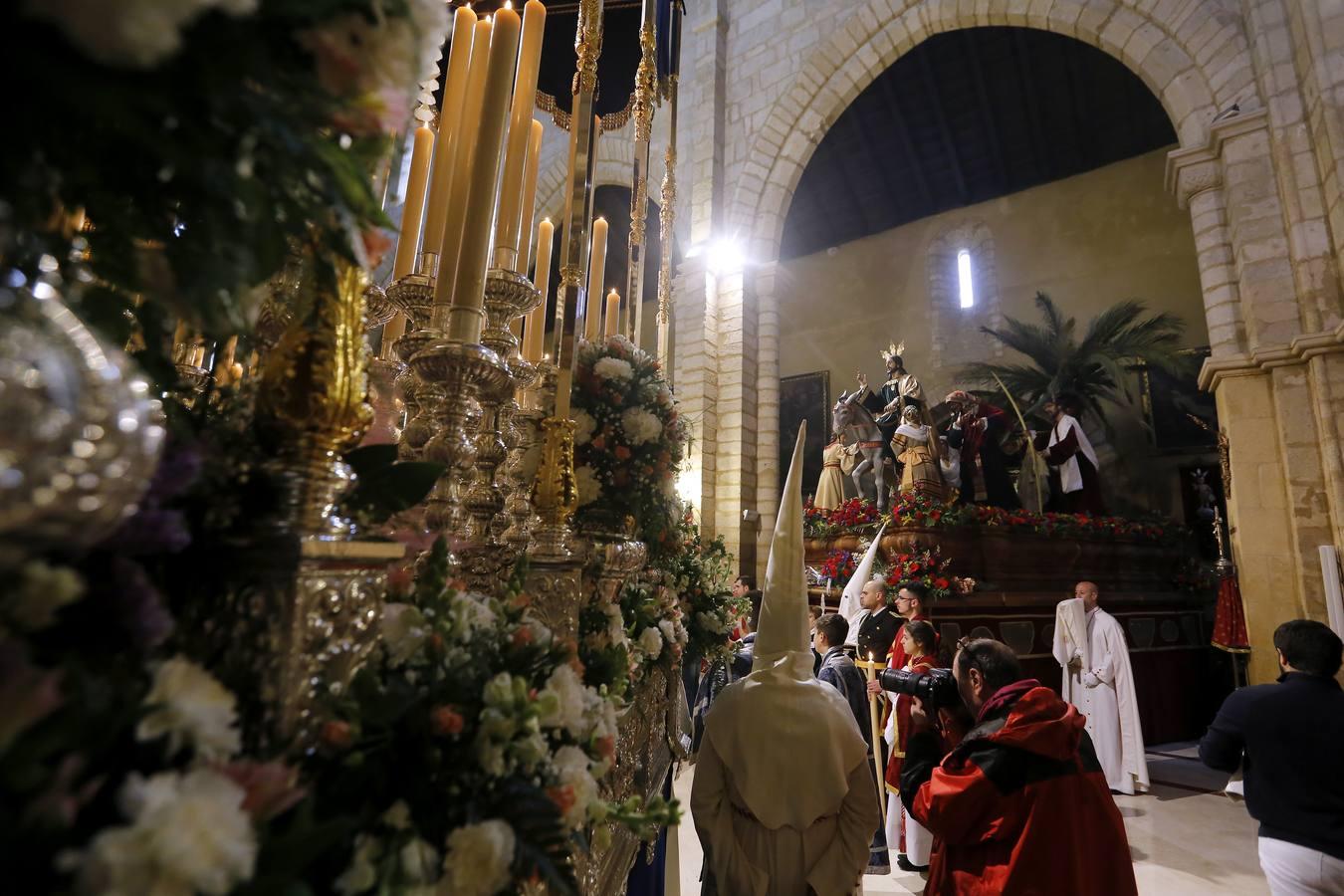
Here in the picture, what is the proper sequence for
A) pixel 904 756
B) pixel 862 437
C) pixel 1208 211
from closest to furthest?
1. pixel 904 756
2. pixel 1208 211
3. pixel 862 437

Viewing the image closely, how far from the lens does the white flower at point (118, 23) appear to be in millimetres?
342

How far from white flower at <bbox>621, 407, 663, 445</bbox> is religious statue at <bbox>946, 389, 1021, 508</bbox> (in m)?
8.82

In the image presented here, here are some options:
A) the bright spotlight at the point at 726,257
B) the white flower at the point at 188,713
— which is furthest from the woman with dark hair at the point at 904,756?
the bright spotlight at the point at 726,257

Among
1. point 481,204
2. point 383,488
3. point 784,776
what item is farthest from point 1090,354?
point 383,488

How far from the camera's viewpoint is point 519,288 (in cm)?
159

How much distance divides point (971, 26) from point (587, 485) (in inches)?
341

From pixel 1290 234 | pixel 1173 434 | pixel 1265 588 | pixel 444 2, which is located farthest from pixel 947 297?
pixel 444 2

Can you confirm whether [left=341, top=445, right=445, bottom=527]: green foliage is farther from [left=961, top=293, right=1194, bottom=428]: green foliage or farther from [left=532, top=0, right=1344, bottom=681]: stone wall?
[left=961, top=293, right=1194, bottom=428]: green foliage

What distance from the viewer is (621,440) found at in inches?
74.7

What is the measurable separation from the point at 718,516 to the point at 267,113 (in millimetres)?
7694

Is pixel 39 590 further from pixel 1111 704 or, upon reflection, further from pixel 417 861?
pixel 1111 704

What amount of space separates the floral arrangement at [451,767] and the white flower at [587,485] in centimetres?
100

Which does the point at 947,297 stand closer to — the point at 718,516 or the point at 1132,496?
the point at 1132,496

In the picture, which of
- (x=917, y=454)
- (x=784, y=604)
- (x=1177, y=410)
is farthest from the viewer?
(x=1177, y=410)
